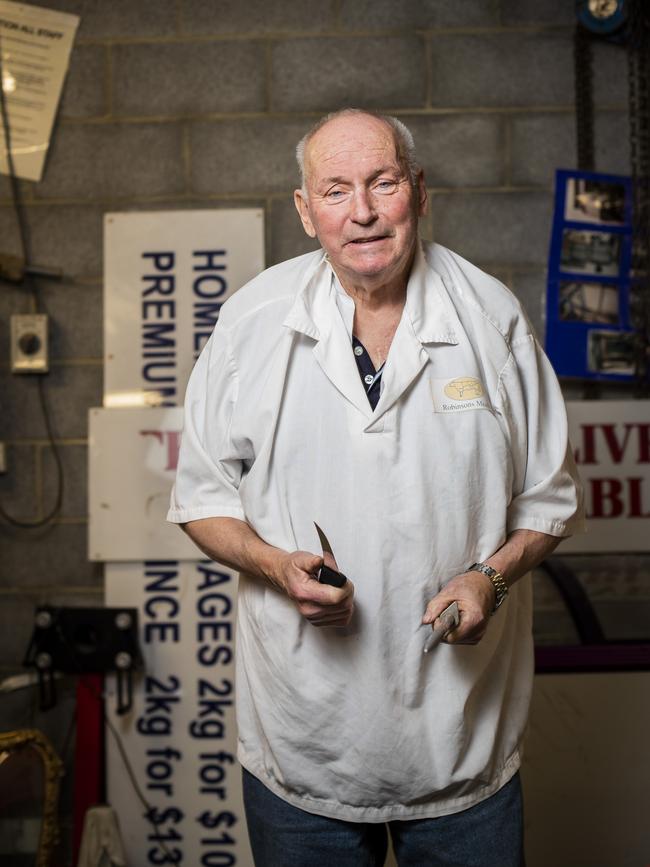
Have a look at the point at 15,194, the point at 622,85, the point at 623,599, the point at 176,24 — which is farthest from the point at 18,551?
the point at 622,85

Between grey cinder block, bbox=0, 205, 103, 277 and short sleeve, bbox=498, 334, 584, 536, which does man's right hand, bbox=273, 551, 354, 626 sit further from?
grey cinder block, bbox=0, 205, 103, 277

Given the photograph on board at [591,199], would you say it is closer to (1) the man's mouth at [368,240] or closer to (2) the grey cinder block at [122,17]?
(2) the grey cinder block at [122,17]

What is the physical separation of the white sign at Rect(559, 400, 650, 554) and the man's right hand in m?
1.28

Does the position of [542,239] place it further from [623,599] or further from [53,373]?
[53,373]

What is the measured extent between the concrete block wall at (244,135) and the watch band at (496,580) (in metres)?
1.25

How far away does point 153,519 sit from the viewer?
2.15 metres

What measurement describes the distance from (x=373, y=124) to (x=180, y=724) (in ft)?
5.32

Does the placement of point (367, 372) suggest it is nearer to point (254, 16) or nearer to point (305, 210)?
point (305, 210)

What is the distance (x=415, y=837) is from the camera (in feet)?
3.50

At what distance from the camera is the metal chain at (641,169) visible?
2113 millimetres

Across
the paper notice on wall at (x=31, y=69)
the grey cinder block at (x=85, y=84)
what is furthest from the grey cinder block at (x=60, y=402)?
the grey cinder block at (x=85, y=84)

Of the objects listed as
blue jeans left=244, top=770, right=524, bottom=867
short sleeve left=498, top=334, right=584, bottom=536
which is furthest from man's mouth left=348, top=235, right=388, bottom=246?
blue jeans left=244, top=770, right=524, bottom=867

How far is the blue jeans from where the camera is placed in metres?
1.05

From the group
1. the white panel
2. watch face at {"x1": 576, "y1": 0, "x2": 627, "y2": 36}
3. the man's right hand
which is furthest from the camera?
watch face at {"x1": 576, "y1": 0, "x2": 627, "y2": 36}
